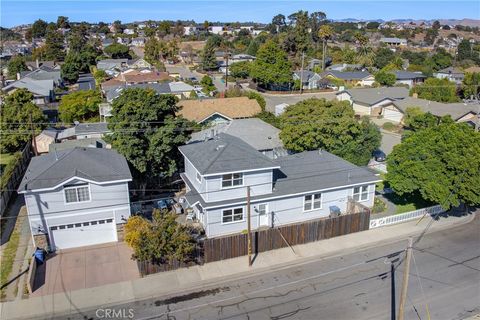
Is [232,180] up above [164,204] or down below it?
above

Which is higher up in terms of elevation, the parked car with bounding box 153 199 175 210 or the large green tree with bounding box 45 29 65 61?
the large green tree with bounding box 45 29 65 61

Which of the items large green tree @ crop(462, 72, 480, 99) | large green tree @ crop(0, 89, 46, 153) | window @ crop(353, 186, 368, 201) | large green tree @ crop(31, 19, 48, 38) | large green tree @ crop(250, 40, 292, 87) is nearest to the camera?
window @ crop(353, 186, 368, 201)

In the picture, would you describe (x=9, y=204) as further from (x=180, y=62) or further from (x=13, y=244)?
(x=180, y=62)

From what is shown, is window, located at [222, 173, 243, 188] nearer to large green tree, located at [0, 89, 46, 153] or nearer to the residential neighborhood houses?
the residential neighborhood houses

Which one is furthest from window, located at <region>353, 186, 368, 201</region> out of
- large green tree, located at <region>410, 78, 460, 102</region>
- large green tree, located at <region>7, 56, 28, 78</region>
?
large green tree, located at <region>7, 56, 28, 78</region>

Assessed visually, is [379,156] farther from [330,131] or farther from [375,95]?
[375,95]

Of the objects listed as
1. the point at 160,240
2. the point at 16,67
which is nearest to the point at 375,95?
the point at 160,240

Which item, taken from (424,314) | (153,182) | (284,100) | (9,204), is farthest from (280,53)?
(424,314)
